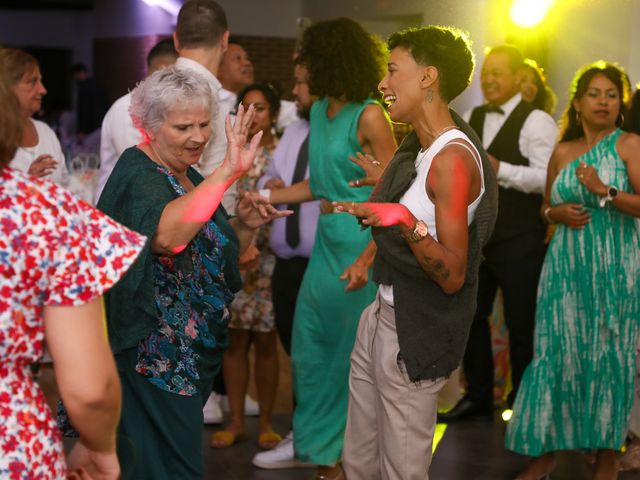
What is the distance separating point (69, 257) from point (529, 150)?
371cm

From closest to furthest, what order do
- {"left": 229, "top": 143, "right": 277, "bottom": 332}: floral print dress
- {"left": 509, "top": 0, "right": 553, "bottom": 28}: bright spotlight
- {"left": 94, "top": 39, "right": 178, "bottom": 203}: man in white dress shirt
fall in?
{"left": 94, "top": 39, "right": 178, "bottom": 203}: man in white dress shirt → {"left": 229, "top": 143, "right": 277, "bottom": 332}: floral print dress → {"left": 509, "top": 0, "right": 553, "bottom": 28}: bright spotlight

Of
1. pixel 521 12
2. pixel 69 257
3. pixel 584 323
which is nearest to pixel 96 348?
pixel 69 257

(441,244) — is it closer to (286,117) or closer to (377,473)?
(377,473)

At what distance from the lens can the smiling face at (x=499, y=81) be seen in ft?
16.8

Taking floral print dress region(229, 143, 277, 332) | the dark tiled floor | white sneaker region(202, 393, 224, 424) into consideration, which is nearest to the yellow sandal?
the dark tiled floor

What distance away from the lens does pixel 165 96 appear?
2.83m

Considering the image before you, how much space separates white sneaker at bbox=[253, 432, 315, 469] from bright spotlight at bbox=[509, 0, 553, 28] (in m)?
3.28

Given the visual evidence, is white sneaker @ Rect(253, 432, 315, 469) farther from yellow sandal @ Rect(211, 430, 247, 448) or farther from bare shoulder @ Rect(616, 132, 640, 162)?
bare shoulder @ Rect(616, 132, 640, 162)

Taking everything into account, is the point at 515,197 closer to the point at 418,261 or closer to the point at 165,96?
the point at 418,261

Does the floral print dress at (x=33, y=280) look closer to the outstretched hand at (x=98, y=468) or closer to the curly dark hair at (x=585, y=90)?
the outstretched hand at (x=98, y=468)

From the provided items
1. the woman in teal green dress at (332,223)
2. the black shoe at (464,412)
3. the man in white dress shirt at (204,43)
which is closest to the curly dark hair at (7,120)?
the man in white dress shirt at (204,43)

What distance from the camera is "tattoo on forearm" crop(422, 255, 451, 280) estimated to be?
8.70ft

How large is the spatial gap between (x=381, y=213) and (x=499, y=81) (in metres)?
2.78

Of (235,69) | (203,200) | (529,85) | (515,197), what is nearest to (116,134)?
(203,200)
